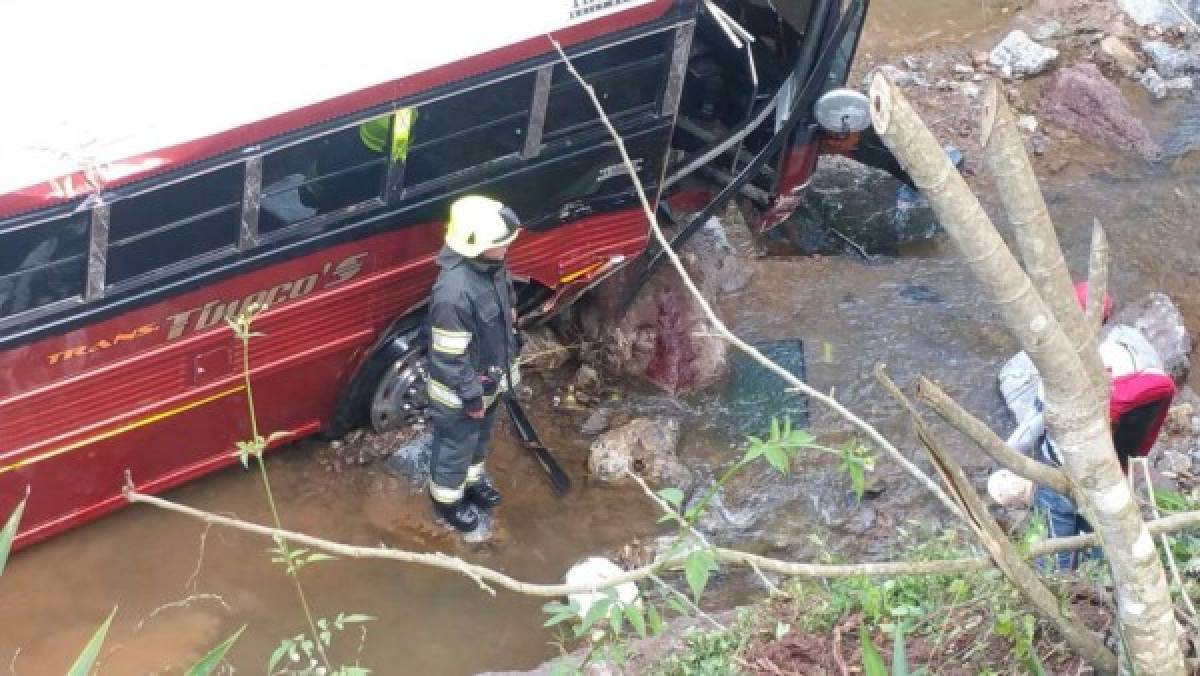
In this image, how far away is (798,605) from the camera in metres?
4.15

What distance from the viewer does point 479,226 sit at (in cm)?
496

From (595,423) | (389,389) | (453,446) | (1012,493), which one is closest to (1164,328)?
(1012,493)

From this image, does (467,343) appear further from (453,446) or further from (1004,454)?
(1004,454)

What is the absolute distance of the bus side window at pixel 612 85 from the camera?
520 centimetres

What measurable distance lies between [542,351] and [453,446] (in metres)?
1.08

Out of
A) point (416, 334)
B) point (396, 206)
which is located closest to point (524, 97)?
point (396, 206)

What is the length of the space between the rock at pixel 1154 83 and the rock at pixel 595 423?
14.9ft

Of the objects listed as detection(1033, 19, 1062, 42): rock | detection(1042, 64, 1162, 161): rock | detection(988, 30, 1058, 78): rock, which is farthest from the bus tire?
detection(1033, 19, 1062, 42): rock

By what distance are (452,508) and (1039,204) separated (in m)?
3.94

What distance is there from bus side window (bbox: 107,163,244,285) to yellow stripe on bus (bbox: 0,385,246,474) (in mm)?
681

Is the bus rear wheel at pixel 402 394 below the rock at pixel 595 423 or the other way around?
the other way around

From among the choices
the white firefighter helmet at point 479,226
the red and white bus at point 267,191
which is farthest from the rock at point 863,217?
the white firefighter helmet at point 479,226

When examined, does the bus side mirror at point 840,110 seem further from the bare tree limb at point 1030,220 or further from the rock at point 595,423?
the bare tree limb at point 1030,220

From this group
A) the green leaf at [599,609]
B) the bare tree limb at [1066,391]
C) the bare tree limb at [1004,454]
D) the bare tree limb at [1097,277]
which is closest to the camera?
the bare tree limb at [1066,391]
